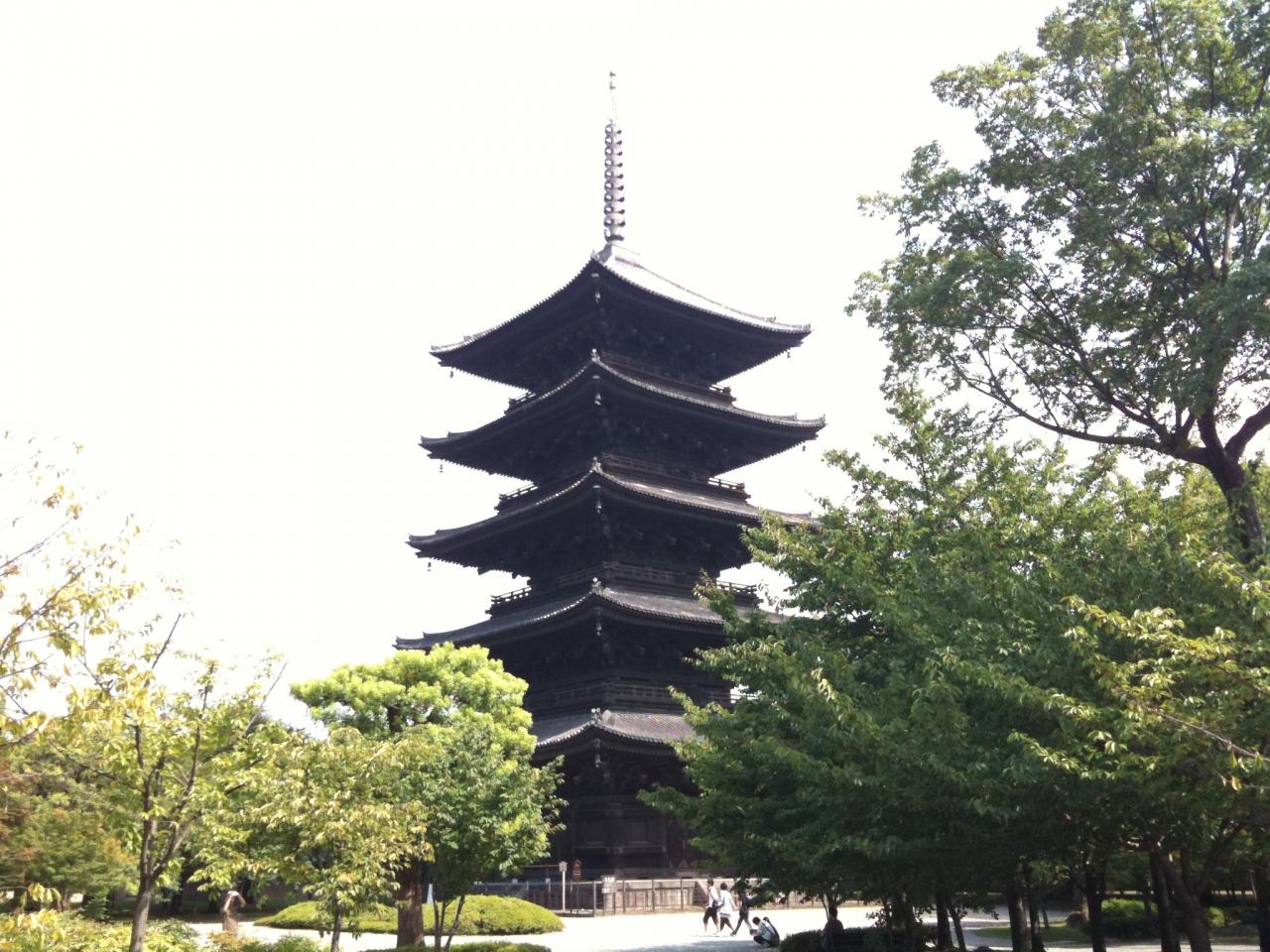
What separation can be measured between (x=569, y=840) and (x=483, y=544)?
12477 mm

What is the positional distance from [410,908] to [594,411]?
69.8ft

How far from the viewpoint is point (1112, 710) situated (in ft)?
32.9

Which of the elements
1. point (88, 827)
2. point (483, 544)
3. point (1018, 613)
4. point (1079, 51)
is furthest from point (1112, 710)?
point (483, 544)

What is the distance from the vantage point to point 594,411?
41.0 m

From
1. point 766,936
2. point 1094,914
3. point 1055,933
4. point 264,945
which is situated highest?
point 1094,914

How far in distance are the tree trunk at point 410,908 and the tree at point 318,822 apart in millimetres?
5990

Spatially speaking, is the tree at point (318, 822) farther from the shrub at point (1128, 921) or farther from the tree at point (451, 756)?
the shrub at point (1128, 921)

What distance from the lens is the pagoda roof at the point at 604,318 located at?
41250 mm

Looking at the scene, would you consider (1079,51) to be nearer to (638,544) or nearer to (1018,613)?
(1018,613)

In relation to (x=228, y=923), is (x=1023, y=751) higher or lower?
higher

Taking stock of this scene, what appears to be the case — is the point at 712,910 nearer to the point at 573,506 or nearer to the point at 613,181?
the point at 573,506

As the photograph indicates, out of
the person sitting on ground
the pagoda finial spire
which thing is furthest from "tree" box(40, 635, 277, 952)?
the pagoda finial spire

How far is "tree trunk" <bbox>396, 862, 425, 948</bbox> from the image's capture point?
23656 mm

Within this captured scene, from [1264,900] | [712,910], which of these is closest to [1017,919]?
[1264,900]
